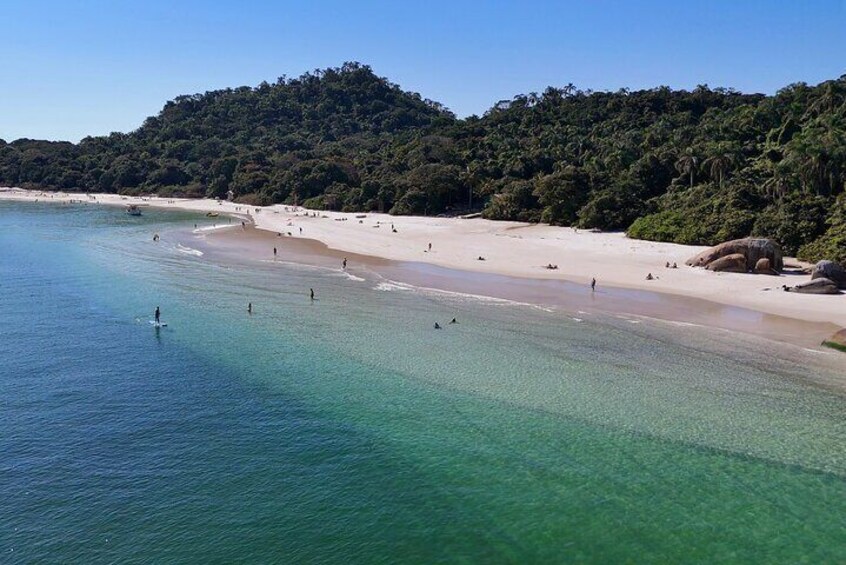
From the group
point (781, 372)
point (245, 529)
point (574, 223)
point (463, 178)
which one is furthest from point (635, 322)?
point (463, 178)

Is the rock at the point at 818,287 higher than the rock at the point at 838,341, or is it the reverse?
the rock at the point at 818,287

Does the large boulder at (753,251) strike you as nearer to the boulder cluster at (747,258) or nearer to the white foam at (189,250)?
the boulder cluster at (747,258)

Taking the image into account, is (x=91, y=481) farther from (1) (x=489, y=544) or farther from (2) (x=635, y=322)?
(2) (x=635, y=322)

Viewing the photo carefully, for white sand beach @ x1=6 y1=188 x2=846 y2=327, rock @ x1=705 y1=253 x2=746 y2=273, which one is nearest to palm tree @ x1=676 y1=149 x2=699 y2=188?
white sand beach @ x1=6 y1=188 x2=846 y2=327

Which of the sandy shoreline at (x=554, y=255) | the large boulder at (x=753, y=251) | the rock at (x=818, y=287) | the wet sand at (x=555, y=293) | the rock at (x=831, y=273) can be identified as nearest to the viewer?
the wet sand at (x=555, y=293)

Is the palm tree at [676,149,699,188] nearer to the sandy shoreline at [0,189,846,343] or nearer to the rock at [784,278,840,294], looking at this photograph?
the sandy shoreline at [0,189,846,343]

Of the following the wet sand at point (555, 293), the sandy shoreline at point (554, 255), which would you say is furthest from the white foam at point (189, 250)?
the sandy shoreline at point (554, 255)
